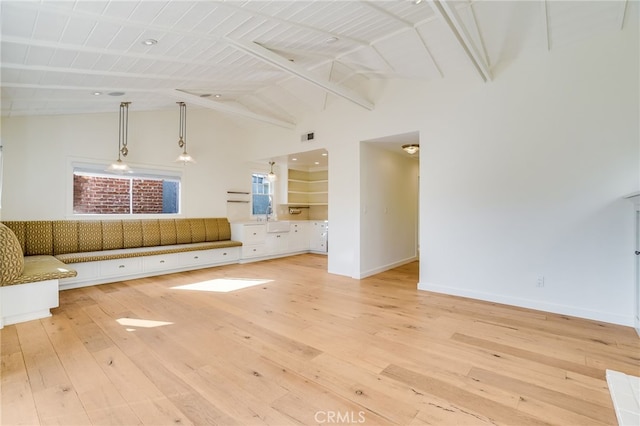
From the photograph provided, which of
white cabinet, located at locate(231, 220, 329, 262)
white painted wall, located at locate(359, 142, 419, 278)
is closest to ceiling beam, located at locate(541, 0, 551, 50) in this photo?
white painted wall, located at locate(359, 142, 419, 278)

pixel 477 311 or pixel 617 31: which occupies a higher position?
pixel 617 31

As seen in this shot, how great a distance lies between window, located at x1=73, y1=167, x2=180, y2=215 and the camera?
5051 millimetres

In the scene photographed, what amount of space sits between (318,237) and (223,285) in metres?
3.68

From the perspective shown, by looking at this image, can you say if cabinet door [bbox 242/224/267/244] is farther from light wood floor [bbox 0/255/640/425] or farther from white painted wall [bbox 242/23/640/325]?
white painted wall [bbox 242/23/640/325]

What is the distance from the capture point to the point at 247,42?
3021 mm

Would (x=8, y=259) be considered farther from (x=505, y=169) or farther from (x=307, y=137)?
(x=505, y=169)

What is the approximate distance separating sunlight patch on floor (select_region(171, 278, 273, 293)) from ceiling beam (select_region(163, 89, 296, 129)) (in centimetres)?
282

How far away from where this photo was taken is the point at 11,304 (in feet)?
9.80

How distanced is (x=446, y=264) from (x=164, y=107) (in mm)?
5533

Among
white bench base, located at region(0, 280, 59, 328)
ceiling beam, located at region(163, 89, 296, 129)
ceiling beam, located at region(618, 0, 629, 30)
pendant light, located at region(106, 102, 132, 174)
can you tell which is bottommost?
white bench base, located at region(0, 280, 59, 328)

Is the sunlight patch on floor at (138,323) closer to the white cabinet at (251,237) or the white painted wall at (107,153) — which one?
the white painted wall at (107,153)

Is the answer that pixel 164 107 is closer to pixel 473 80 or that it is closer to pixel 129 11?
pixel 129 11

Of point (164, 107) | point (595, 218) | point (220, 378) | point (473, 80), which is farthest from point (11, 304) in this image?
point (595, 218)

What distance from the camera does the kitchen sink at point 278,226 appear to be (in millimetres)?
6894
